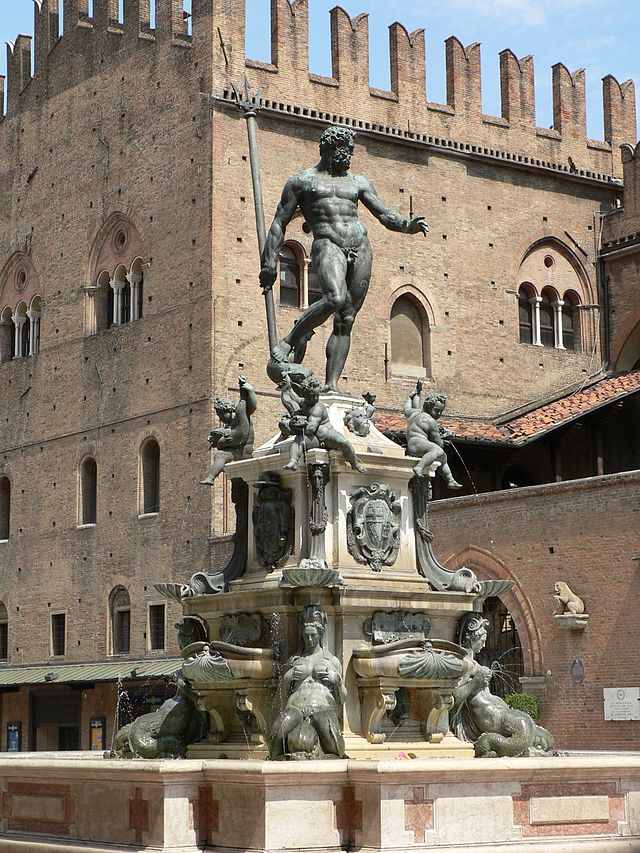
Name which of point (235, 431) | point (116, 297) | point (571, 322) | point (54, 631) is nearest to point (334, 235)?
point (235, 431)

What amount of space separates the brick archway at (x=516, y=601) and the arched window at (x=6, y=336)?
13749 mm

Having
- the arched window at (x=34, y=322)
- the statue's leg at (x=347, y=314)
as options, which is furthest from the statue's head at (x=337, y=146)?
the arched window at (x=34, y=322)

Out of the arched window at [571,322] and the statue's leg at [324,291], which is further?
the arched window at [571,322]

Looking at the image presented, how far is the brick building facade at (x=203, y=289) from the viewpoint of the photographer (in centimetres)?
3134

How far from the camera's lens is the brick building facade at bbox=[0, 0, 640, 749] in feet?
103

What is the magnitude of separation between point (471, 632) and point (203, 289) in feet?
64.2

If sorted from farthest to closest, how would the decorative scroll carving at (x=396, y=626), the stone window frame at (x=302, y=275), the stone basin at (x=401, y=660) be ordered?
the stone window frame at (x=302, y=275) < the decorative scroll carving at (x=396, y=626) < the stone basin at (x=401, y=660)

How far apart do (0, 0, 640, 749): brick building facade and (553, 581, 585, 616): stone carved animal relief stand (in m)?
5.89

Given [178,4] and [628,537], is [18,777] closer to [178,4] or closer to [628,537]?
[628,537]

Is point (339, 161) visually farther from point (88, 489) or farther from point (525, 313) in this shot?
point (525, 313)

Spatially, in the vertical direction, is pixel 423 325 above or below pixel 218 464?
above

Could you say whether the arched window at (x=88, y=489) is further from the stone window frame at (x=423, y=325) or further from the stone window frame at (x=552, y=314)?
the stone window frame at (x=552, y=314)

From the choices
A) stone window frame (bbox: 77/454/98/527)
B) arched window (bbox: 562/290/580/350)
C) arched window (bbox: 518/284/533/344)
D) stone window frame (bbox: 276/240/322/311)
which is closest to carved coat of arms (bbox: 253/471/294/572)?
stone window frame (bbox: 276/240/322/311)

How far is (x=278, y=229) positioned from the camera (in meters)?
12.9
